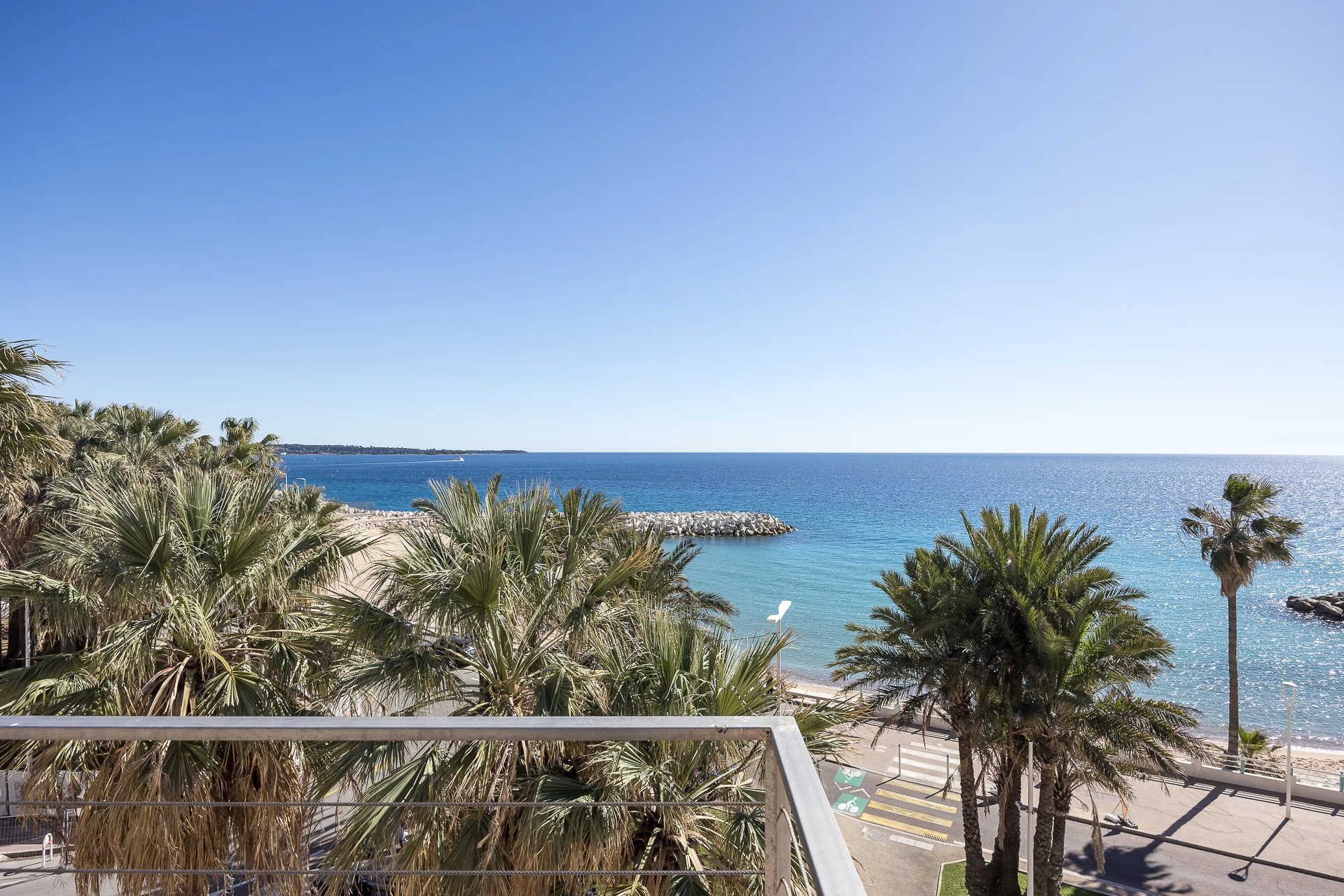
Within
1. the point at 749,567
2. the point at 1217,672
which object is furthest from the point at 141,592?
the point at 749,567

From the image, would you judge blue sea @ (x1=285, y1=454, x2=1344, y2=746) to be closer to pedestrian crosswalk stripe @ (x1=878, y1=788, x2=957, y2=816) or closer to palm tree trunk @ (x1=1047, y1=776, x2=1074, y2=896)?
pedestrian crosswalk stripe @ (x1=878, y1=788, x2=957, y2=816)

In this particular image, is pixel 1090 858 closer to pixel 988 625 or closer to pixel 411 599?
pixel 988 625

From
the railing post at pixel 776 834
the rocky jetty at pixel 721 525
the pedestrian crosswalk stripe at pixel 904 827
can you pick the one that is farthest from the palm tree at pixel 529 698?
→ the rocky jetty at pixel 721 525

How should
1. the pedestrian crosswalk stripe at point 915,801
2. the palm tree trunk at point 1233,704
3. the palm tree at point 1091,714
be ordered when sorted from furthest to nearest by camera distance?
the palm tree trunk at point 1233,704 < the pedestrian crosswalk stripe at point 915,801 < the palm tree at point 1091,714

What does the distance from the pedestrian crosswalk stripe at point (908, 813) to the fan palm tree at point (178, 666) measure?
43.8 feet

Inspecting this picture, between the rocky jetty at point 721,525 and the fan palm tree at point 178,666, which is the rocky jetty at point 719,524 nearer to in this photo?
the rocky jetty at point 721,525

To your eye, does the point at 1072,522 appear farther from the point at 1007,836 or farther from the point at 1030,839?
the point at 1030,839

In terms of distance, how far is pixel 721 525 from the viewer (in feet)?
194

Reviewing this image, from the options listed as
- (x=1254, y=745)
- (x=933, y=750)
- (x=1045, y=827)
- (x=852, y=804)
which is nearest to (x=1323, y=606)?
(x=1254, y=745)

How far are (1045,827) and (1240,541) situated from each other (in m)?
14.0

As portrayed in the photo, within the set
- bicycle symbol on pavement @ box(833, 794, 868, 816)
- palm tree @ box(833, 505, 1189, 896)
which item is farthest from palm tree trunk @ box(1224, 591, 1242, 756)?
bicycle symbol on pavement @ box(833, 794, 868, 816)

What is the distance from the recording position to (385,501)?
91812 millimetres

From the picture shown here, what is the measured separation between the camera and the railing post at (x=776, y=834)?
149 cm

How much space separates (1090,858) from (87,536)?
17.2 m
